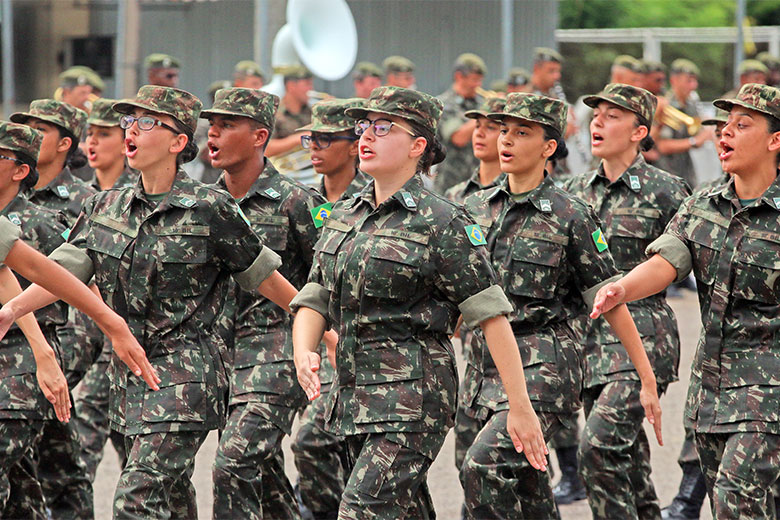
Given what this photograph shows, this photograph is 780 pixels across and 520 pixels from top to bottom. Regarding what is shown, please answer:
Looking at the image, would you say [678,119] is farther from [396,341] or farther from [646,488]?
[396,341]

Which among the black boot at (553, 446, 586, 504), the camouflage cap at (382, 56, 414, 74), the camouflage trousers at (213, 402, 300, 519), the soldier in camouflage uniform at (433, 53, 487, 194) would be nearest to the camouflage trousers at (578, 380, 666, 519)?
the black boot at (553, 446, 586, 504)

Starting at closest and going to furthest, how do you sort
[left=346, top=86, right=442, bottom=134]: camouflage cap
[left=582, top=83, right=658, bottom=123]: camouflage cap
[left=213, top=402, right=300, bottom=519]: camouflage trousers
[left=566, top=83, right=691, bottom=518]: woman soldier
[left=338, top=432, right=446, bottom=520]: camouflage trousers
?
[left=338, top=432, right=446, bottom=520]: camouflage trousers, [left=346, top=86, right=442, bottom=134]: camouflage cap, [left=213, top=402, right=300, bottom=519]: camouflage trousers, [left=566, top=83, right=691, bottom=518]: woman soldier, [left=582, top=83, right=658, bottom=123]: camouflage cap

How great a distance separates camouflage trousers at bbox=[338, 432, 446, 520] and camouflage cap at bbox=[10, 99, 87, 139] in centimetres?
342

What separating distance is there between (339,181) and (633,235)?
1.67 metres

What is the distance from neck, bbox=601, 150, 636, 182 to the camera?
804 cm

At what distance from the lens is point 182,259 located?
5887mm

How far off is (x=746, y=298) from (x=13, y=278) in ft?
→ 10.1

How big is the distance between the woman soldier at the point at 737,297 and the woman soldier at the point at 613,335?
1.10m

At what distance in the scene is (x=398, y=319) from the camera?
5500mm

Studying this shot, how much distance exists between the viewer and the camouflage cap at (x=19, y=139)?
674 centimetres

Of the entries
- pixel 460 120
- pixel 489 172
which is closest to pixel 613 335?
pixel 489 172

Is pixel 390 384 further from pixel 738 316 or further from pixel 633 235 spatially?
pixel 633 235

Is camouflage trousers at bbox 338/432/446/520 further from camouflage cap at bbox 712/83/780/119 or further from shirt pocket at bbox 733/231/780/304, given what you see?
camouflage cap at bbox 712/83/780/119

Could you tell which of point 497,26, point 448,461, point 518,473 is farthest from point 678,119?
point 518,473
